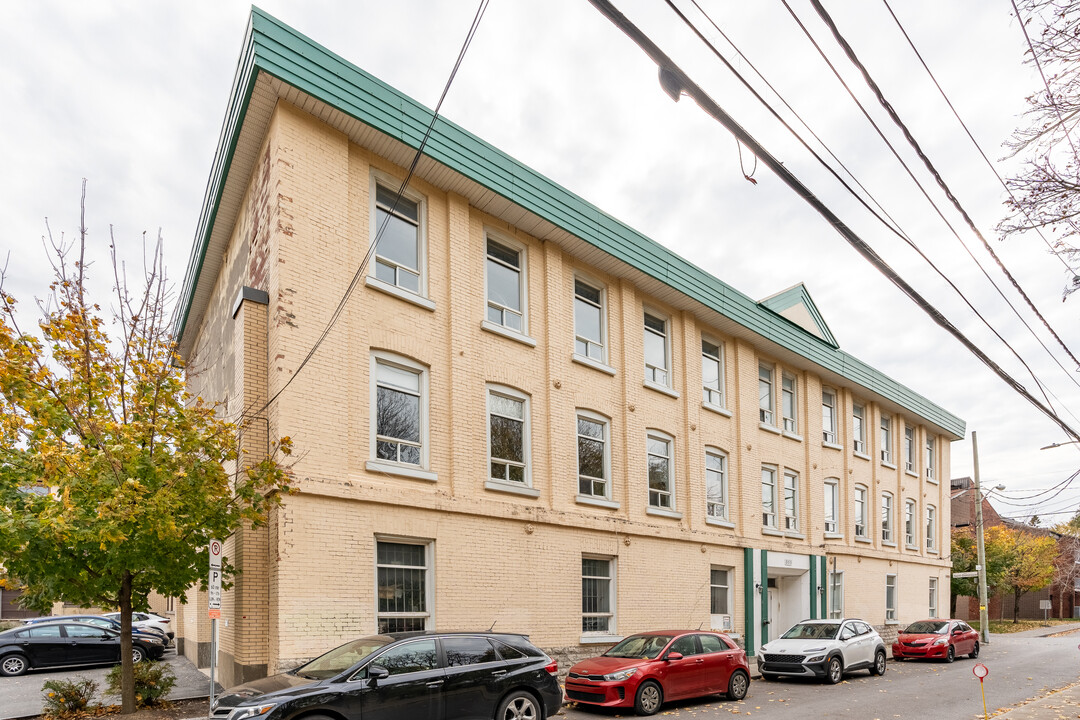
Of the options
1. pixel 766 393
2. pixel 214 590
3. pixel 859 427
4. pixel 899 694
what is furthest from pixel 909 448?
pixel 214 590

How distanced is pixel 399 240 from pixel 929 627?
20811 millimetres

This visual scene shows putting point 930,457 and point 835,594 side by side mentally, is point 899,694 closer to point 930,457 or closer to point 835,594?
point 835,594

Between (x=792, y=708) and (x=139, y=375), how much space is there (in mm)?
12532

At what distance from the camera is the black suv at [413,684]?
9180 mm

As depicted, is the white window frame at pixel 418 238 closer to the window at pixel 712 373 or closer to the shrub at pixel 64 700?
the shrub at pixel 64 700

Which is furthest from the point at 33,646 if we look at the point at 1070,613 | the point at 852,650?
the point at 1070,613

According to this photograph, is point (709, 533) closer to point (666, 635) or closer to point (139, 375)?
point (666, 635)

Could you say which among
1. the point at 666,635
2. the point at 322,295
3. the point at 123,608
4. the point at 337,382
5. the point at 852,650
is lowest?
the point at 852,650

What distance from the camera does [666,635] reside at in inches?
602

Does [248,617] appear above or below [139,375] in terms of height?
below

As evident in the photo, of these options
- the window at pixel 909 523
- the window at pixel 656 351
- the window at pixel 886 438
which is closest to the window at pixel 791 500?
the window at pixel 656 351

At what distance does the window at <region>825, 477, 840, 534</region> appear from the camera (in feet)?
94.6

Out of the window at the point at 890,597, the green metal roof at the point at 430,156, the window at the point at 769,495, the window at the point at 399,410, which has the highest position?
the green metal roof at the point at 430,156

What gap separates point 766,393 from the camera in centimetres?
2666
